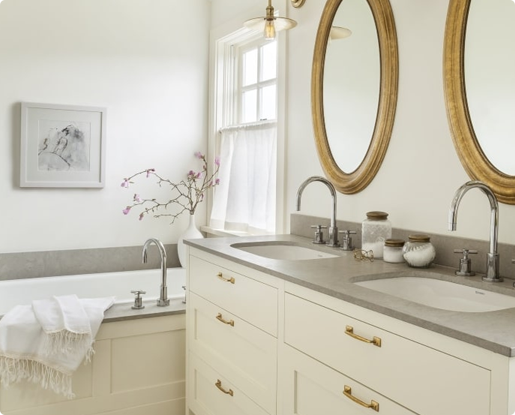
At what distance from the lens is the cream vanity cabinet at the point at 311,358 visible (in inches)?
43.3

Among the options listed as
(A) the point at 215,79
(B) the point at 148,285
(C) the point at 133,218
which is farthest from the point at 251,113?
(B) the point at 148,285

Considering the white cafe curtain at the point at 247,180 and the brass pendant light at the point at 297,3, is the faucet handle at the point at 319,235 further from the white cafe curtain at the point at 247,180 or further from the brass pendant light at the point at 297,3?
the brass pendant light at the point at 297,3

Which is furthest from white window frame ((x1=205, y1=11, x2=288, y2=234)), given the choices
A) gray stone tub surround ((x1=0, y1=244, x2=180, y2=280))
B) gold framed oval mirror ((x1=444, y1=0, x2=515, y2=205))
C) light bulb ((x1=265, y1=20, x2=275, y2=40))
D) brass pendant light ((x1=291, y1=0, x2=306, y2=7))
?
gold framed oval mirror ((x1=444, y1=0, x2=515, y2=205))

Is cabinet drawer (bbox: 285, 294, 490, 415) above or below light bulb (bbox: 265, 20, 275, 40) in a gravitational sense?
below

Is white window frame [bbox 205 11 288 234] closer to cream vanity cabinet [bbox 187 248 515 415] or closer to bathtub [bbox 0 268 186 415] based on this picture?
bathtub [bbox 0 268 186 415]

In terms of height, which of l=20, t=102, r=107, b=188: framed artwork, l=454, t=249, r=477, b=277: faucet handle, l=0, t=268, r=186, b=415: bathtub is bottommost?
l=0, t=268, r=186, b=415: bathtub

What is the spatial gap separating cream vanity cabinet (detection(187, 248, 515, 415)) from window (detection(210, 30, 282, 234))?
0.88m

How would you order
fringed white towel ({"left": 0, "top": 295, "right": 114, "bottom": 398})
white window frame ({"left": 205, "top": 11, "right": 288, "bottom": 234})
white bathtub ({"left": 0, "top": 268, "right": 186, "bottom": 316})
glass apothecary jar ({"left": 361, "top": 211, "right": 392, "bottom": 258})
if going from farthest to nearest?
white window frame ({"left": 205, "top": 11, "right": 288, "bottom": 234}) → white bathtub ({"left": 0, "top": 268, "right": 186, "bottom": 316}) → fringed white towel ({"left": 0, "top": 295, "right": 114, "bottom": 398}) → glass apothecary jar ({"left": 361, "top": 211, "right": 392, "bottom": 258})

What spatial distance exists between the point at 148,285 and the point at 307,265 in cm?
204

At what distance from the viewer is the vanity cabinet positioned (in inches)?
73.3

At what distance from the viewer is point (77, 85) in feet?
11.5

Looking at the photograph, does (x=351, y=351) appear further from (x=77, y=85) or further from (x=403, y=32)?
(x=77, y=85)

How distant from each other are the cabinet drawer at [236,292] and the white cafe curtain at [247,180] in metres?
0.80

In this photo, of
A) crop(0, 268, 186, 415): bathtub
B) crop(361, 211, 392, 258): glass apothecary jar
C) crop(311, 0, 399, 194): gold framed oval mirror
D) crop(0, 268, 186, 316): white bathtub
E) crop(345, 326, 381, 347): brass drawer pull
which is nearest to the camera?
crop(345, 326, 381, 347): brass drawer pull
